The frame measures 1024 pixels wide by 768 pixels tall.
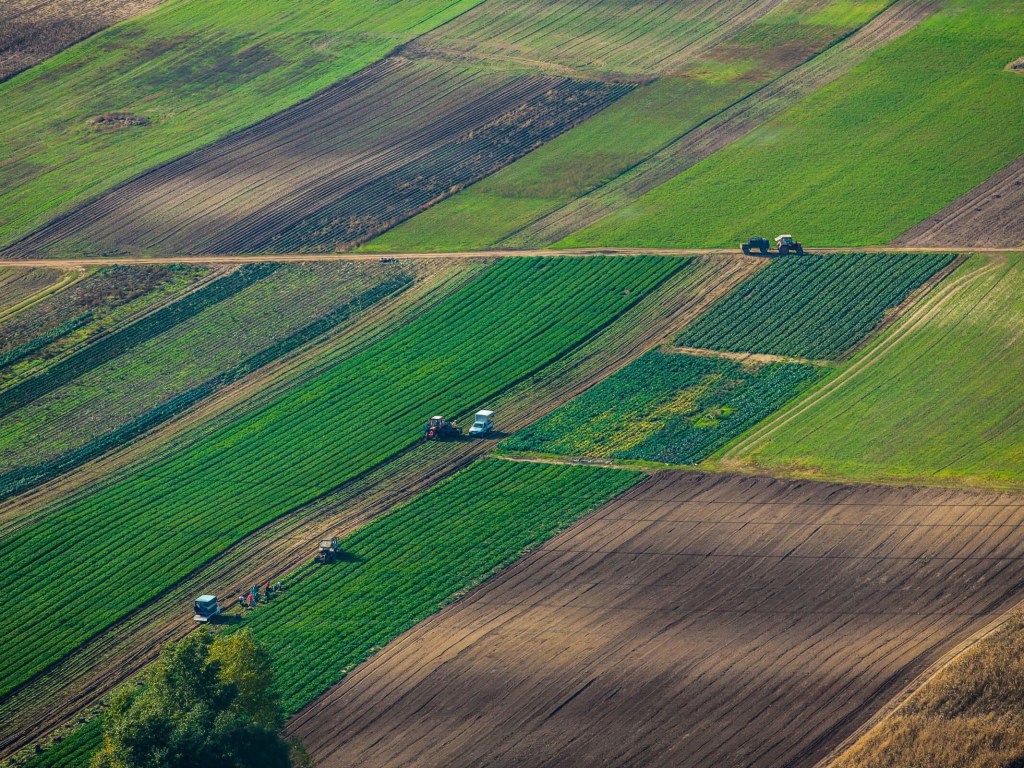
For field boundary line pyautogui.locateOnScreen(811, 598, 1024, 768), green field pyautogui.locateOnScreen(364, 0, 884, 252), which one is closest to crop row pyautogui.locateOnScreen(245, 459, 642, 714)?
field boundary line pyautogui.locateOnScreen(811, 598, 1024, 768)

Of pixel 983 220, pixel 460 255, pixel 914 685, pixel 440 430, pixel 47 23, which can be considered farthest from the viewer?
pixel 47 23

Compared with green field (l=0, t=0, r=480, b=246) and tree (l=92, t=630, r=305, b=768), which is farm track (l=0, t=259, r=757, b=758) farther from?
green field (l=0, t=0, r=480, b=246)

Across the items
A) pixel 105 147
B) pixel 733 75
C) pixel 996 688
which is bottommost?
pixel 996 688

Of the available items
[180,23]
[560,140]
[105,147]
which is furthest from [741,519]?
[180,23]

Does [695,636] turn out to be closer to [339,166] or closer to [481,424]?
[481,424]

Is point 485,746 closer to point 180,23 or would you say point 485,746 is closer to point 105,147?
point 105,147

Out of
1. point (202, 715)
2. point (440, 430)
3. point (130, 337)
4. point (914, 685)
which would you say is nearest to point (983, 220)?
point (440, 430)
